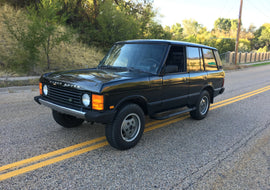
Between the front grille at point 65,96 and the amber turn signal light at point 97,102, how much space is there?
0.28m

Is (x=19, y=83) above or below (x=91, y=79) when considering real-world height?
below

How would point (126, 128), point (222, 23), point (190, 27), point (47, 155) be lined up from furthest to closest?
1. point (222, 23)
2. point (190, 27)
3. point (126, 128)
4. point (47, 155)

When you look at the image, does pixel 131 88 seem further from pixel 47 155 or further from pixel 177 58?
pixel 47 155

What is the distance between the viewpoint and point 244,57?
3422 cm

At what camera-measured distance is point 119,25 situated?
16641 mm

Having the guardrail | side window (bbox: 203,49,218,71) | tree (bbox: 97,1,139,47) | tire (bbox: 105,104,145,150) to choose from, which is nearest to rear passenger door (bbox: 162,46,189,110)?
tire (bbox: 105,104,145,150)

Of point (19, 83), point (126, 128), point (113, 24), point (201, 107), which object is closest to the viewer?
point (126, 128)

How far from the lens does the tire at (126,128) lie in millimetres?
3473

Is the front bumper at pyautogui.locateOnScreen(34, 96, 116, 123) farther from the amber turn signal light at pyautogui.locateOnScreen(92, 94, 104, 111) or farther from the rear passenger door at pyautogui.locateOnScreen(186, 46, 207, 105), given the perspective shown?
the rear passenger door at pyautogui.locateOnScreen(186, 46, 207, 105)

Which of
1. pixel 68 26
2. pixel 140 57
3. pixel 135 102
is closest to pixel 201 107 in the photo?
pixel 140 57

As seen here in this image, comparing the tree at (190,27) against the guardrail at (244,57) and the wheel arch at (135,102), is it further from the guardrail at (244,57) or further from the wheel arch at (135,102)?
the wheel arch at (135,102)

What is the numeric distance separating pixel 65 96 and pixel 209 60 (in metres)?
Result: 4.05

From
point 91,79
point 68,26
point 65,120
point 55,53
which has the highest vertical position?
point 68,26

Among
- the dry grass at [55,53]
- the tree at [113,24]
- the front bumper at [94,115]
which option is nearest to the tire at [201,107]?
the front bumper at [94,115]
